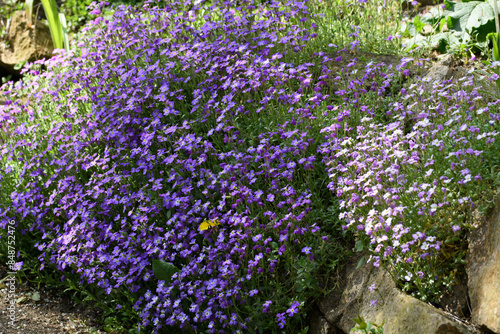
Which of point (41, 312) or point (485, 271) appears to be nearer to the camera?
point (485, 271)

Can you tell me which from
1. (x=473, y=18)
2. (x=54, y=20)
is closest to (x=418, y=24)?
(x=473, y=18)

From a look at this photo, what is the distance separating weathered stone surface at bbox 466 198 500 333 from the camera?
2.41 meters

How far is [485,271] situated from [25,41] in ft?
25.2

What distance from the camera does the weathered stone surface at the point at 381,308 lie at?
2.51 m

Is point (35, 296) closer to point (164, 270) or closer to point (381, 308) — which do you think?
point (164, 270)

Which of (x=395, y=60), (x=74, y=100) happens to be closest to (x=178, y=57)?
(x=74, y=100)

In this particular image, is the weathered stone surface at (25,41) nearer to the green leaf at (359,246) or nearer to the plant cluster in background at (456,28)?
the plant cluster in background at (456,28)

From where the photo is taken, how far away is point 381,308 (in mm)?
2854

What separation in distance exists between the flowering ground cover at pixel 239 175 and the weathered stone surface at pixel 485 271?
0.09 m

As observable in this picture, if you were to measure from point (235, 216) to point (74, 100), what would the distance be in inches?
97.0

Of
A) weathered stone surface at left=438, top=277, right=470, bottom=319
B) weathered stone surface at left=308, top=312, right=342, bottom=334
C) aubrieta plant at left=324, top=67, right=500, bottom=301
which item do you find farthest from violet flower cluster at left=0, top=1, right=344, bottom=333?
weathered stone surface at left=438, top=277, right=470, bottom=319

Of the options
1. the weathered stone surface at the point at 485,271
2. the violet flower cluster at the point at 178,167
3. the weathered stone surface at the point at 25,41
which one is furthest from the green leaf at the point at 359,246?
the weathered stone surface at the point at 25,41

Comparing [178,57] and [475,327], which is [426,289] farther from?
[178,57]

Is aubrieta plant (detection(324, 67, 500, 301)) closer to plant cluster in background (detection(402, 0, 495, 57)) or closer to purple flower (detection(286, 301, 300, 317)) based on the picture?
purple flower (detection(286, 301, 300, 317))
